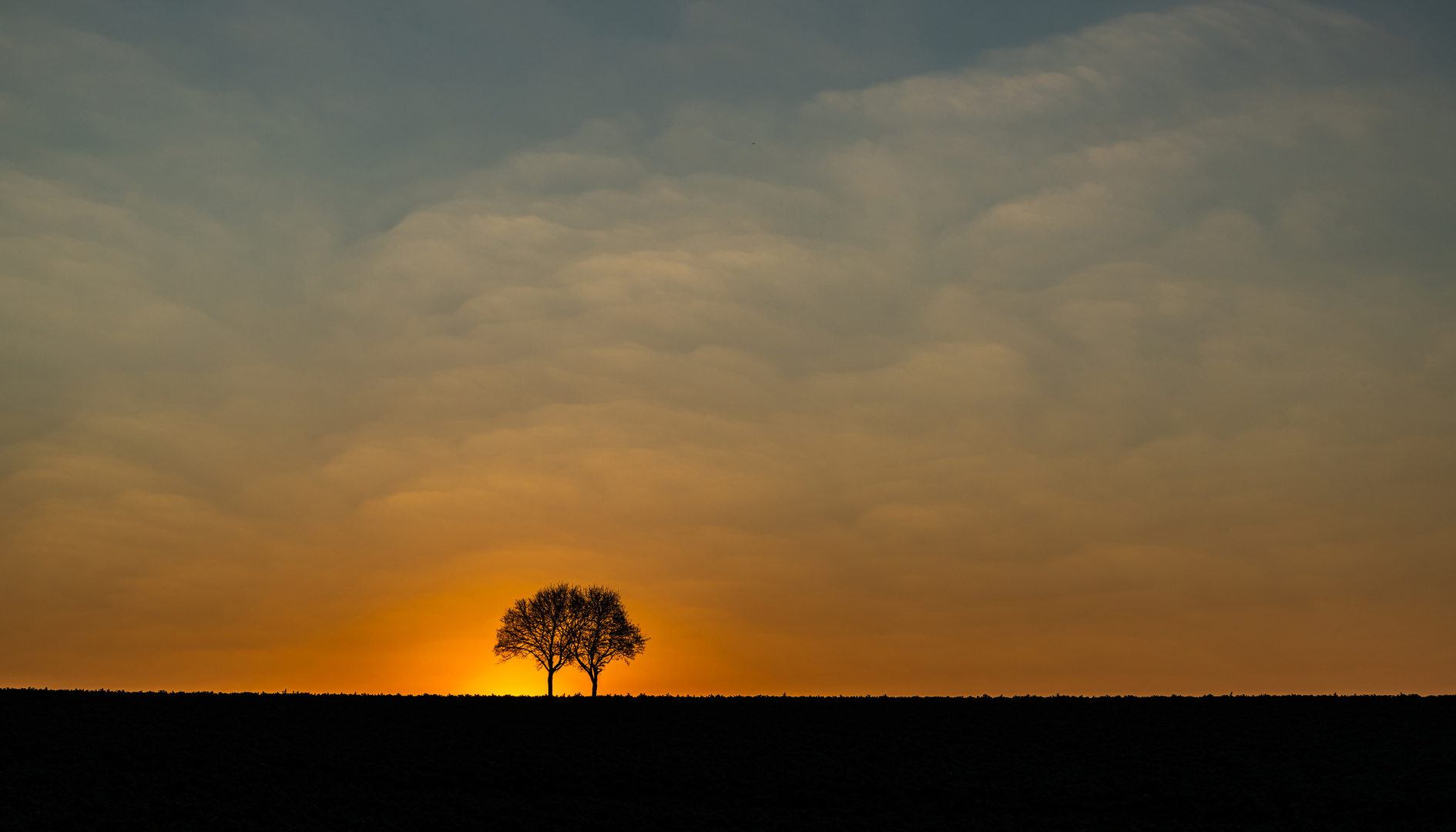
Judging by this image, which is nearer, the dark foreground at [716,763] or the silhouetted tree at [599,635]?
the dark foreground at [716,763]

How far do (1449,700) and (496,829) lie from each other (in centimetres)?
5616

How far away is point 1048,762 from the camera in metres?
47.1

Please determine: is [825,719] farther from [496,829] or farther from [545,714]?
[496,829]

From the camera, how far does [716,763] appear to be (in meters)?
46.2

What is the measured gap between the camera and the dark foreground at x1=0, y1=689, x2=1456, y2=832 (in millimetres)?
37656

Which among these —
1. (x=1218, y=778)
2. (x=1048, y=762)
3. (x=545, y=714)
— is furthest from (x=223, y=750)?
(x=1218, y=778)

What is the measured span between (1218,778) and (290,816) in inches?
1421

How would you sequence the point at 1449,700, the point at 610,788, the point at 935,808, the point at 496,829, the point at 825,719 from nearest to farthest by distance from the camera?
the point at 496,829 < the point at 935,808 < the point at 610,788 < the point at 825,719 < the point at 1449,700

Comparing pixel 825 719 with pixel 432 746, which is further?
pixel 825 719

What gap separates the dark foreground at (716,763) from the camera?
124 feet

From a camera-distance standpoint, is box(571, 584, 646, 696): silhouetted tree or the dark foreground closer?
the dark foreground

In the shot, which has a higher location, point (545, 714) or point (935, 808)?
point (545, 714)

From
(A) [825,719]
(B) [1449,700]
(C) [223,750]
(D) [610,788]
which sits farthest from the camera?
(B) [1449,700]

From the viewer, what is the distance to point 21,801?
3666 cm
